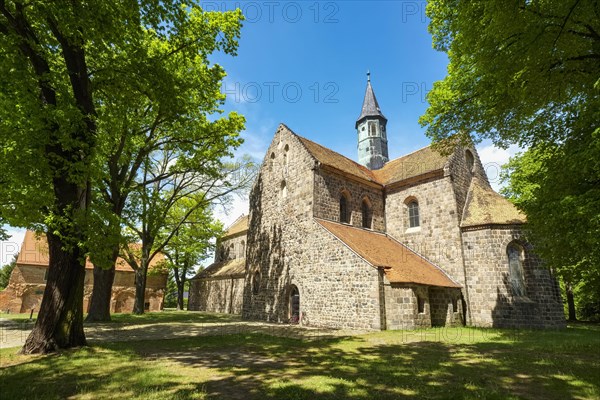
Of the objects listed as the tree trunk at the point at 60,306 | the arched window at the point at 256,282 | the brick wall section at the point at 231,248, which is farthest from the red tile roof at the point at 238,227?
the tree trunk at the point at 60,306

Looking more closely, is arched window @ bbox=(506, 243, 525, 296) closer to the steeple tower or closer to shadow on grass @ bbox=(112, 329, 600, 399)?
shadow on grass @ bbox=(112, 329, 600, 399)

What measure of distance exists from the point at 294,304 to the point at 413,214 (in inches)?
378

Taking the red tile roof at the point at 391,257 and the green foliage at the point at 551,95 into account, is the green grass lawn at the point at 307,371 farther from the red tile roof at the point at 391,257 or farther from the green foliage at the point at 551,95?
the red tile roof at the point at 391,257

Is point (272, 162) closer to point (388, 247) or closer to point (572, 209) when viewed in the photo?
point (388, 247)

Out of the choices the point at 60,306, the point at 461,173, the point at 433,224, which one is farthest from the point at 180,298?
the point at 461,173

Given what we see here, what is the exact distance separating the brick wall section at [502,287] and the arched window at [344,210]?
6.84 meters

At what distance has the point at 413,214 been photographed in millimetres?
21766

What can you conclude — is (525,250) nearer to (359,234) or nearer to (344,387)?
(359,234)

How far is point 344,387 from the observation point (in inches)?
232

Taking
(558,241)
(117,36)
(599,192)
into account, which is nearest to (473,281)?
(558,241)

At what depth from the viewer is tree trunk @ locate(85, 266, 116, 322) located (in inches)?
706

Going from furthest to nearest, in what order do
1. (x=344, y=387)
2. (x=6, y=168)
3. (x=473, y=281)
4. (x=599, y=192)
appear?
(x=473, y=281), (x=6, y=168), (x=599, y=192), (x=344, y=387)

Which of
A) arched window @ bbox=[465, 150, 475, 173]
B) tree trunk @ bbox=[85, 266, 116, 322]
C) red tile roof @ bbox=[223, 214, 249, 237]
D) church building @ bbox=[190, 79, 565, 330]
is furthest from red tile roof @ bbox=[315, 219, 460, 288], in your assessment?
red tile roof @ bbox=[223, 214, 249, 237]

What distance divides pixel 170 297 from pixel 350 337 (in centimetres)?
4447
